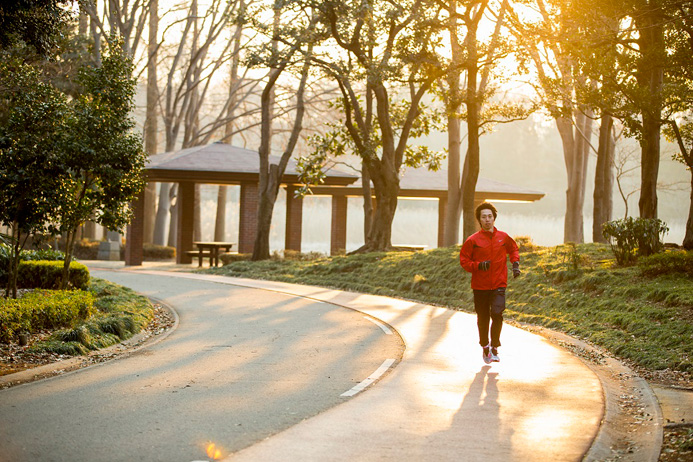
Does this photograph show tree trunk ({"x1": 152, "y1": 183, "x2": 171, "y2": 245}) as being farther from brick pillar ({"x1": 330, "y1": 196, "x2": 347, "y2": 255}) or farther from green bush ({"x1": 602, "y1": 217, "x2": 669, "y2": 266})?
green bush ({"x1": 602, "y1": 217, "x2": 669, "y2": 266})

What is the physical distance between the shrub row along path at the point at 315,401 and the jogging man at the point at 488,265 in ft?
2.18

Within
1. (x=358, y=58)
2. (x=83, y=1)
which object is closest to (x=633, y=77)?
(x=358, y=58)

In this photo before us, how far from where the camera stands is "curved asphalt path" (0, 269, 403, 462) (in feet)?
22.1

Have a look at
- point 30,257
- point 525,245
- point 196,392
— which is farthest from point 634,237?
point 30,257

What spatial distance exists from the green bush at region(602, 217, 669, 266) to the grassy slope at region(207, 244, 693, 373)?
0.45 metres

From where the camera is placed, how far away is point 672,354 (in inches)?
459

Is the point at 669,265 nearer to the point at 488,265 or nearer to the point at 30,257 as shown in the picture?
the point at 488,265

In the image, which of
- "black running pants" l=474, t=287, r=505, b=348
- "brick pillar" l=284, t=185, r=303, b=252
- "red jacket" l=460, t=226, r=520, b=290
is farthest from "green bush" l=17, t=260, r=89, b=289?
"brick pillar" l=284, t=185, r=303, b=252

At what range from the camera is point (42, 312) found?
12828mm

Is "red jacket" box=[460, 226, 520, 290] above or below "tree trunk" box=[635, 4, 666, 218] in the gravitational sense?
below

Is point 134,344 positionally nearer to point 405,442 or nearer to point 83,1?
point 83,1

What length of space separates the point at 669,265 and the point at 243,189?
23.2 meters

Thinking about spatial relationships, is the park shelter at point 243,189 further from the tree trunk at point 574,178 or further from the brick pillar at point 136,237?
the tree trunk at point 574,178

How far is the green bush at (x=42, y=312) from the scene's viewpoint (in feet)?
39.0
